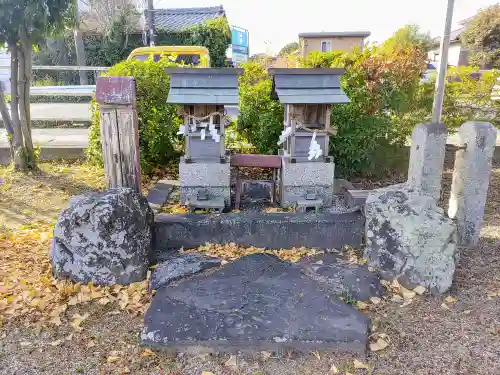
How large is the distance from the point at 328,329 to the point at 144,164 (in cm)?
419

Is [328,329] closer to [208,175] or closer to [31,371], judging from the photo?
[31,371]

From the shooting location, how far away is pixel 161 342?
8.54 ft

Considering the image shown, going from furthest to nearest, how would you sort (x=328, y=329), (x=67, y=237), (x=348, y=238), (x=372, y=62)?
1. (x=372, y=62)
2. (x=348, y=238)
3. (x=67, y=237)
4. (x=328, y=329)

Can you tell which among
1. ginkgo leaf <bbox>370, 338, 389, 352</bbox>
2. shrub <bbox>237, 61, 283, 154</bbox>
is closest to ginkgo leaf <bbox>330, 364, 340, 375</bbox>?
ginkgo leaf <bbox>370, 338, 389, 352</bbox>

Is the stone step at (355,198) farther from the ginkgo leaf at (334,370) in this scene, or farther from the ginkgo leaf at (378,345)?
the ginkgo leaf at (334,370)

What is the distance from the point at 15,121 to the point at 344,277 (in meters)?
5.11

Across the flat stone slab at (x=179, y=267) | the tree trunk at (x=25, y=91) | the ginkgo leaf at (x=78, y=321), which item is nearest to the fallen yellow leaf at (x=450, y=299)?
the flat stone slab at (x=179, y=267)

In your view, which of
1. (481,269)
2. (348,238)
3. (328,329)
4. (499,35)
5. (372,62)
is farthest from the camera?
(499,35)

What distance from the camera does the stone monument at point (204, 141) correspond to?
428 cm

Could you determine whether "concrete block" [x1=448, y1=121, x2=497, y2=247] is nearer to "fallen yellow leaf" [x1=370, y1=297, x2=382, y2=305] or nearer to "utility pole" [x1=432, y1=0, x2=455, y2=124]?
"fallen yellow leaf" [x1=370, y1=297, x2=382, y2=305]

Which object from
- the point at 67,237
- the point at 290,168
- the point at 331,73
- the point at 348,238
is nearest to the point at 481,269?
the point at 348,238

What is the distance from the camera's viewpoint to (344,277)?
3363 millimetres

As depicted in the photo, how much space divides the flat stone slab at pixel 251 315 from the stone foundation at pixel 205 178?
1.31 metres

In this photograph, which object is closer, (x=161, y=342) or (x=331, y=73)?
(x=161, y=342)
